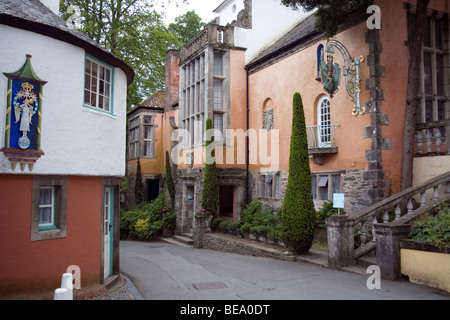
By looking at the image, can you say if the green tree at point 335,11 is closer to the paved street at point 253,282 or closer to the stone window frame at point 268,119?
the stone window frame at point 268,119

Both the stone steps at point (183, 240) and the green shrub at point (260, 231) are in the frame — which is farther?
the stone steps at point (183, 240)

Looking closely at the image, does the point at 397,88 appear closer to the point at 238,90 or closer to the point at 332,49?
the point at 332,49

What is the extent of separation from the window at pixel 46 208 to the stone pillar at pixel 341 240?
7009 mm

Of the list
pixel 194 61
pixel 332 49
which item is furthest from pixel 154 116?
pixel 332 49

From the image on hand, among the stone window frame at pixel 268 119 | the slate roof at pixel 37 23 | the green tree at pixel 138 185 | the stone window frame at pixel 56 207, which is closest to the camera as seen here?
the slate roof at pixel 37 23

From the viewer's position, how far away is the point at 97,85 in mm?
9297

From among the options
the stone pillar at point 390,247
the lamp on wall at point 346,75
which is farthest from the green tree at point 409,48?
the stone pillar at point 390,247

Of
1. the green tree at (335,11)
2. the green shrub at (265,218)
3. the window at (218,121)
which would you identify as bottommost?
the green shrub at (265,218)

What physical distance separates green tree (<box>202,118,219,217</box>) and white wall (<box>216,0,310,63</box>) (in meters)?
4.77

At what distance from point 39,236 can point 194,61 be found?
50.7 ft

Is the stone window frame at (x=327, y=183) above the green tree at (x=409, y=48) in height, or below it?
below

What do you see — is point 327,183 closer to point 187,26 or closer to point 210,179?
point 210,179

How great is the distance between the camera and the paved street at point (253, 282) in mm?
8031

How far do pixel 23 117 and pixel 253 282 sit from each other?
641cm
